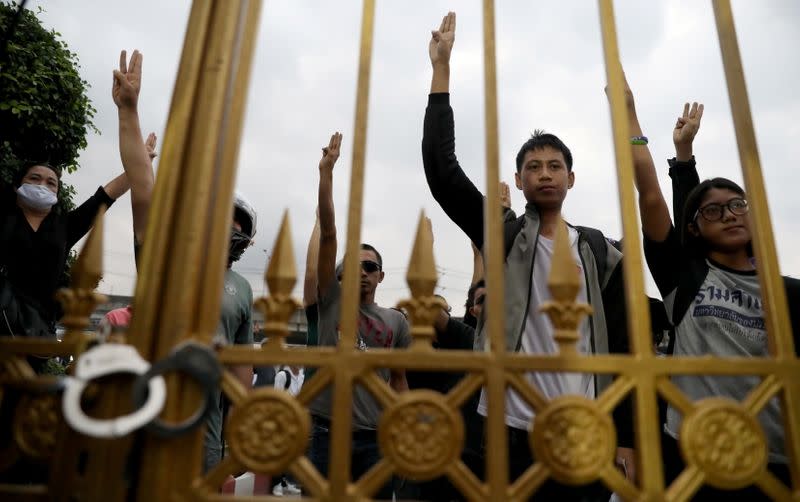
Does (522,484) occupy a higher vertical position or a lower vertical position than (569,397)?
lower

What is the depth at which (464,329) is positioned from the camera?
281 centimetres

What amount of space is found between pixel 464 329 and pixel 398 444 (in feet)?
6.52

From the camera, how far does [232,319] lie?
2496mm

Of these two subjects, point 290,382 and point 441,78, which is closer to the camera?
point 441,78

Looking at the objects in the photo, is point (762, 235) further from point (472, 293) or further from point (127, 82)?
point (472, 293)

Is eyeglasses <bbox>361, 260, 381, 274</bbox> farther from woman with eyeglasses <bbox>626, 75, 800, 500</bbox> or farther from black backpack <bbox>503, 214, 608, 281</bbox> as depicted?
woman with eyeglasses <bbox>626, 75, 800, 500</bbox>

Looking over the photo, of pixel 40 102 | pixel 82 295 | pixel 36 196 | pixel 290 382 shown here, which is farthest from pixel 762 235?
pixel 40 102

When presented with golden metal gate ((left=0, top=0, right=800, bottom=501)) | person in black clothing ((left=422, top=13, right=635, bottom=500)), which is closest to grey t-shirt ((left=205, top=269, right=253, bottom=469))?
person in black clothing ((left=422, top=13, right=635, bottom=500))

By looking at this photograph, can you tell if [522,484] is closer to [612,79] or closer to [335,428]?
[335,428]

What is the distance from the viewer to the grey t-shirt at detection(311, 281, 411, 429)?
2445 mm

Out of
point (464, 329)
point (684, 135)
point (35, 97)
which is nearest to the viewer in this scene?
point (684, 135)

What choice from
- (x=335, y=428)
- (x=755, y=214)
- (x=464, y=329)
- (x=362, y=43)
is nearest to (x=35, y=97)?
(x=464, y=329)

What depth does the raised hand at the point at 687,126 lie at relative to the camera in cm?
228

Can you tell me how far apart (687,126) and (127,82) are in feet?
8.18
